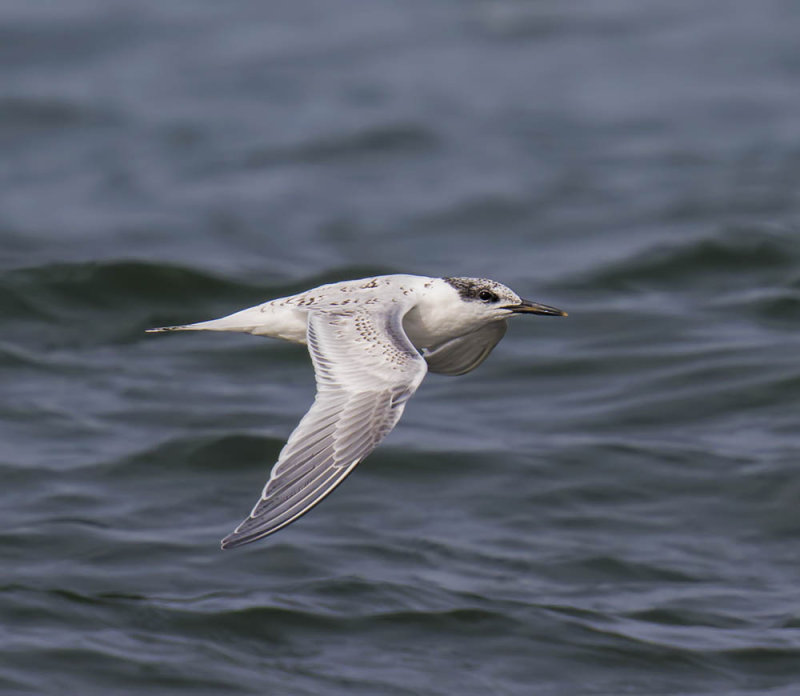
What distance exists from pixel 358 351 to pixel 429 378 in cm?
622

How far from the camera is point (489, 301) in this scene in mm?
9023

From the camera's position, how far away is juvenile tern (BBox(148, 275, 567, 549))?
23.1 feet

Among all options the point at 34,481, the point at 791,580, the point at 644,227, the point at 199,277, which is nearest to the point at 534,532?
the point at 791,580

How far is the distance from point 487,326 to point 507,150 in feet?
39.8

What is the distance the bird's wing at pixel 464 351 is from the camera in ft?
30.9

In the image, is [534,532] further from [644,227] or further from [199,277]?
[644,227]

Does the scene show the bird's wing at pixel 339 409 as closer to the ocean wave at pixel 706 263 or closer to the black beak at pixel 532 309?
the black beak at pixel 532 309

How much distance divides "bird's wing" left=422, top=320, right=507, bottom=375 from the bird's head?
1.15 ft

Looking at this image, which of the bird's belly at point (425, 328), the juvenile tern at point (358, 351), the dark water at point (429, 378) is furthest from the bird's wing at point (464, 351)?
the dark water at point (429, 378)

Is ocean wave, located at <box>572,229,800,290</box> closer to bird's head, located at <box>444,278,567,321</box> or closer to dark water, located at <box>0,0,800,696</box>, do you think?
dark water, located at <box>0,0,800,696</box>

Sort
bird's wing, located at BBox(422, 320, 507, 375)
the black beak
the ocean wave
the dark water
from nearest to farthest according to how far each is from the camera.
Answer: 1. the black beak
2. bird's wing, located at BBox(422, 320, 507, 375)
3. the dark water
4. the ocean wave

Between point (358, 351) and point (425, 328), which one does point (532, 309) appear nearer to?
point (425, 328)

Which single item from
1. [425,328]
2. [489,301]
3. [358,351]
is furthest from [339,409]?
[489,301]

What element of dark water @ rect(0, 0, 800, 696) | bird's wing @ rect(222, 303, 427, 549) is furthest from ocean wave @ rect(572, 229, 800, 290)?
bird's wing @ rect(222, 303, 427, 549)
